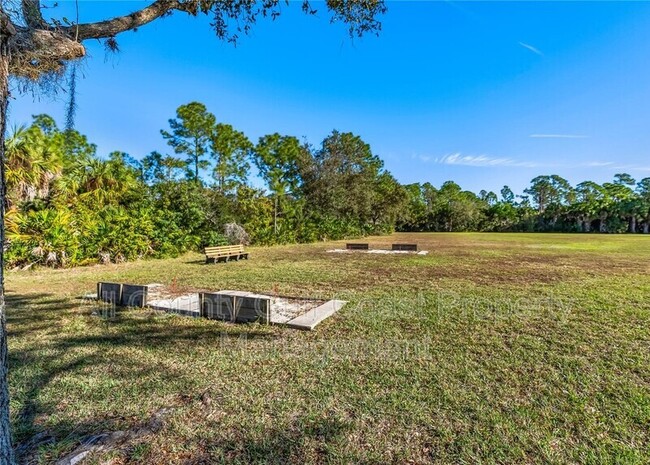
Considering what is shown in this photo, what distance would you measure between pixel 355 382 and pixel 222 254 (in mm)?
10605

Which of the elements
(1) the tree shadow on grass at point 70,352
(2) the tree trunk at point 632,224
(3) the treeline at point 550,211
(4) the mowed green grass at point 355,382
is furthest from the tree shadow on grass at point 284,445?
(2) the tree trunk at point 632,224

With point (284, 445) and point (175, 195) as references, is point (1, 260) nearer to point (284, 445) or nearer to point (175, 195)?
point (284, 445)

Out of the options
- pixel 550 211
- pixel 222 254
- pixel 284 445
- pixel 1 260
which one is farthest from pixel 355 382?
pixel 550 211

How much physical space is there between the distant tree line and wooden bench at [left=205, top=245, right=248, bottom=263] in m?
2.90

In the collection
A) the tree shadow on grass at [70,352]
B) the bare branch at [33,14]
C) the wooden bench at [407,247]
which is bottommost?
the tree shadow on grass at [70,352]

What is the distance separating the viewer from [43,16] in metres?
1.80

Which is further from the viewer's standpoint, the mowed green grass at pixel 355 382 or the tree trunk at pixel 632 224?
the tree trunk at pixel 632 224

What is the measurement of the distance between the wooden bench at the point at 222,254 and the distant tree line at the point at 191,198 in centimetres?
290

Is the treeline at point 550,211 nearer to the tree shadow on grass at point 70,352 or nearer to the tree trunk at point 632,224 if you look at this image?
the tree trunk at point 632,224

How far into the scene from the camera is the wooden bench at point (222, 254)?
41.2 ft

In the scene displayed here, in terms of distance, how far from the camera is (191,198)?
644 inches

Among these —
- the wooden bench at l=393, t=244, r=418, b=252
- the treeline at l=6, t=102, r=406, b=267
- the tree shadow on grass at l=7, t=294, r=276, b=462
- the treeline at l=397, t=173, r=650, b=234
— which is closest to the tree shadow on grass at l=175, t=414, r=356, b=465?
the tree shadow on grass at l=7, t=294, r=276, b=462

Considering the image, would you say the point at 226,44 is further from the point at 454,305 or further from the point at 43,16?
the point at 454,305

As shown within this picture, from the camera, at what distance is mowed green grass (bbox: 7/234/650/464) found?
2.37m
